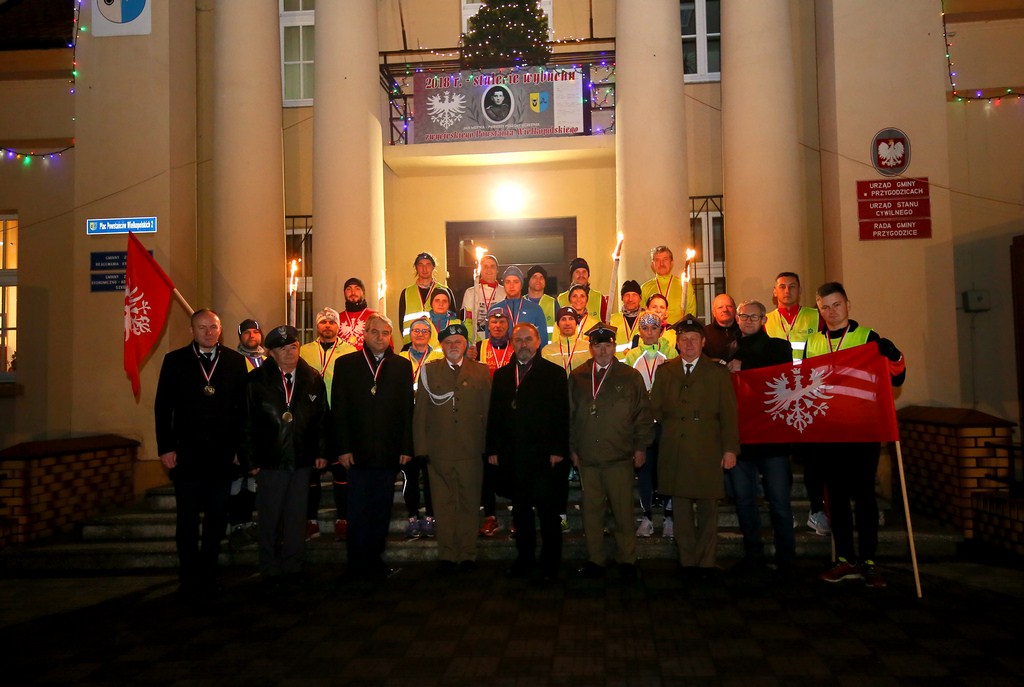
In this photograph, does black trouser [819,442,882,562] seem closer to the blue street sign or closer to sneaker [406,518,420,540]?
sneaker [406,518,420,540]

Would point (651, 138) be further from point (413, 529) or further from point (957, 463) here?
point (413, 529)

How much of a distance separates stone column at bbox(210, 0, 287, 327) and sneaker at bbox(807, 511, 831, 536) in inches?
277

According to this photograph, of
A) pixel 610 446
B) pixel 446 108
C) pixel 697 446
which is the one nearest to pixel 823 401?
pixel 697 446

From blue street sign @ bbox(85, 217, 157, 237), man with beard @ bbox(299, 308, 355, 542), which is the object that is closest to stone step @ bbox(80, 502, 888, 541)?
man with beard @ bbox(299, 308, 355, 542)

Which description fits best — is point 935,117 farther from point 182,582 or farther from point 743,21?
point 182,582

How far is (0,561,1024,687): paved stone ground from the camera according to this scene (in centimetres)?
467

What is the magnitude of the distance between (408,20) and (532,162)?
3.05m

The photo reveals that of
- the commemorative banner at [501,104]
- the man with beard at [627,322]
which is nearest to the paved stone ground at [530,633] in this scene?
the man with beard at [627,322]

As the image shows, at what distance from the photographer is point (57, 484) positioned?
343 inches

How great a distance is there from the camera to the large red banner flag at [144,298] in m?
9.04

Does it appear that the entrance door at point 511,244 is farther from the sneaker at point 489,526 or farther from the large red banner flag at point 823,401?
the large red banner flag at point 823,401

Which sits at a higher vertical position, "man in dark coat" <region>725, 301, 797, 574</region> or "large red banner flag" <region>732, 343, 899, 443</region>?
"large red banner flag" <region>732, 343, 899, 443</region>

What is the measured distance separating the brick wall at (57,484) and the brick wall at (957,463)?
28.5ft

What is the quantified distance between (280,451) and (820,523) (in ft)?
15.4
